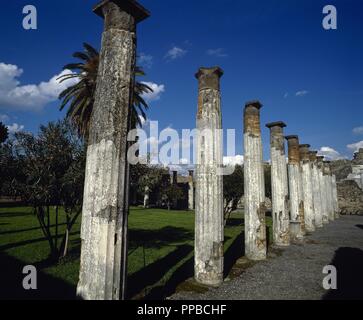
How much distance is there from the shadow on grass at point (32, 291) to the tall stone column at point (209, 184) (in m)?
2.80

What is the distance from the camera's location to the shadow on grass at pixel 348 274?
5571 mm

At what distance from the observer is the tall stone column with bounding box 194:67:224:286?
19.9 feet

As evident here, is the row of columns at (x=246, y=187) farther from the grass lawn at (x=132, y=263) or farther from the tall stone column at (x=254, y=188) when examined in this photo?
the grass lawn at (x=132, y=263)

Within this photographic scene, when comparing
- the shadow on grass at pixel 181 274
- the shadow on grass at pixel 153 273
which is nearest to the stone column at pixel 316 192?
the shadow on grass at pixel 181 274

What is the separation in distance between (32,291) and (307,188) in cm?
1480

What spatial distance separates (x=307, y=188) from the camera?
1599 cm

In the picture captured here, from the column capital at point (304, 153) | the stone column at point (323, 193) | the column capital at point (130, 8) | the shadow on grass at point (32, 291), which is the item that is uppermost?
the column capital at point (130, 8)

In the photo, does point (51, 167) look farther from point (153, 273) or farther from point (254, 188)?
point (254, 188)

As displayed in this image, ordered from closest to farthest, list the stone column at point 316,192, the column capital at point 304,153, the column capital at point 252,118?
the column capital at point 252,118, the column capital at point 304,153, the stone column at point 316,192

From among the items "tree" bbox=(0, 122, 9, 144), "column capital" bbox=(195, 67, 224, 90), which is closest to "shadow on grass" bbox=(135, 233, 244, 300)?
"column capital" bbox=(195, 67, 224, 90)

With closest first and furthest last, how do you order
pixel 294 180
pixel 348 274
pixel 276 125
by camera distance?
pixel 348 274 → pixel 276 125 → pixel 294 180

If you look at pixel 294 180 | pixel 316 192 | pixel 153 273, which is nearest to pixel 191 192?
pixel 316 192
